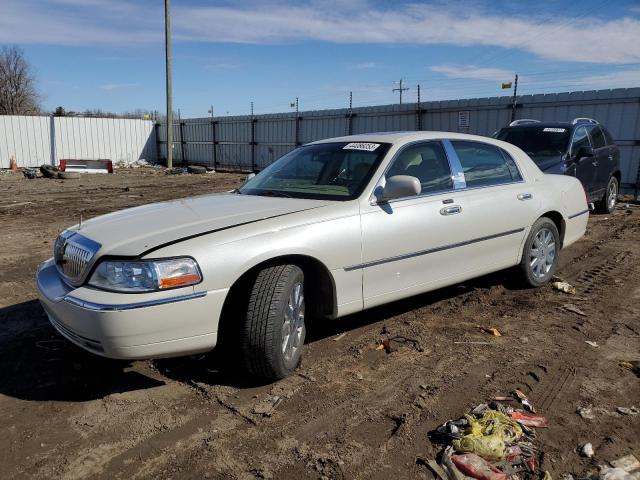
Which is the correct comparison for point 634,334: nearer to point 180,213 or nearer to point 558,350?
point 558,350

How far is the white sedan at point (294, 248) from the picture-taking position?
119 inches

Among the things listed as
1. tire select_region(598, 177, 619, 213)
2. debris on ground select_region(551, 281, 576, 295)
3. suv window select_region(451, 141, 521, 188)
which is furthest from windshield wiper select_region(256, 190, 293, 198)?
tire select_region(598, 177, 619, 213)

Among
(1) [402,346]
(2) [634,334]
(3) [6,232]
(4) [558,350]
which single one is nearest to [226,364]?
(1) [402,346]

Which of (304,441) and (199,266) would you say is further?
(199,266)

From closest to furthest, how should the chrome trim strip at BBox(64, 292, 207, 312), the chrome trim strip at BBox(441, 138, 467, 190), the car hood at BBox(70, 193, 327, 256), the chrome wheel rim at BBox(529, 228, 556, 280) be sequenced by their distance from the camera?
the chrome trim strip at BBox(64, 292, 207, 312)
the car hood at BBox(70, 193, 327, 256)
the chrome trim strip at BBox(441, 138, 467, 190)
the chrome wheel rim at BBox(529, 228, 556, 280)

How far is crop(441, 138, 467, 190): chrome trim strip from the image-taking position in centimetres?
462

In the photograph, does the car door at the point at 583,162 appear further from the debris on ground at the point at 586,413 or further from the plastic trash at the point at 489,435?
the plastic trash at the point at 489,435

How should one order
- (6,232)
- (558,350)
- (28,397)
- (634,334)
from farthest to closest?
(6,232)
(634,334)
(558,350)
(28,397)

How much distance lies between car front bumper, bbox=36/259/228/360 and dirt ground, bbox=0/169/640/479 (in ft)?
1.38

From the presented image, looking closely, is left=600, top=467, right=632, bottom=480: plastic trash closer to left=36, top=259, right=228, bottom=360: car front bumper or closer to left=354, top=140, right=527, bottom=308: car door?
left=354, top=140, right=527, bottom=308: car door

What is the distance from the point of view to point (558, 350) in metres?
4.05

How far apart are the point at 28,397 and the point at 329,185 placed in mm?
2501

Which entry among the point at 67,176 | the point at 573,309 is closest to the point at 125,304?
the point at 573,309

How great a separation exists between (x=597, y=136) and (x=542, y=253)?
5928 mm
